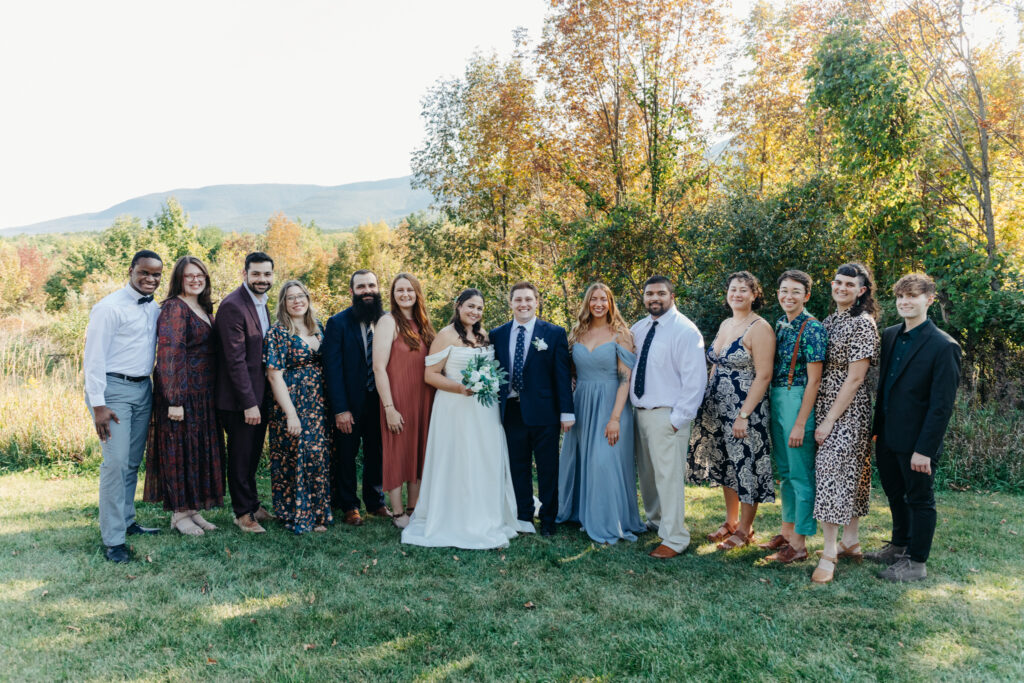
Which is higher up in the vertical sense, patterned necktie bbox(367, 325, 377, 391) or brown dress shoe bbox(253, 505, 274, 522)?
patterned necktie bbox(367, 325, 377, 391)

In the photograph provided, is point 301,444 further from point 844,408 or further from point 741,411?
point 844,408

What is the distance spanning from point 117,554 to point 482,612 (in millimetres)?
2877

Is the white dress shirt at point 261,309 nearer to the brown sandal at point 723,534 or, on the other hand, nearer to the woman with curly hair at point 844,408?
the brown sandal at point 723,534

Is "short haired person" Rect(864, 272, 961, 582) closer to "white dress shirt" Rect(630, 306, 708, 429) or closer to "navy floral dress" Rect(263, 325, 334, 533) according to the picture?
"white dress shirt" Rect(630, 306, 708, 429)

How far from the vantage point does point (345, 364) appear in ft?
18.8

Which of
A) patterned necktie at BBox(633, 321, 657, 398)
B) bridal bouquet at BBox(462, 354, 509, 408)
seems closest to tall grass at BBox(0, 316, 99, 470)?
bridal bouquet at BBox(462, 354, 509, 408)

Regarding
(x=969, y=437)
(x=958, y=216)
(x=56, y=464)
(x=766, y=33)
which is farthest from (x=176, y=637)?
(x=766, y=33)

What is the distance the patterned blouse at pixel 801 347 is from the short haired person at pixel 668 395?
0.54m

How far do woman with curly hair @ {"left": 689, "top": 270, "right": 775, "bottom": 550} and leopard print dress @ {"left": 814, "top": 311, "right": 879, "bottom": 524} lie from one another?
1.32ft

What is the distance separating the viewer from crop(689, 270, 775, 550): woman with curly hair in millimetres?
4906

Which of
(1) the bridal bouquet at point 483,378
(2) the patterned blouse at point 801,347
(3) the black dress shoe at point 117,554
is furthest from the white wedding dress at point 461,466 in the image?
(2) the patterned blouse at point 801,347

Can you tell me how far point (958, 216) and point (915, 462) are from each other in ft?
23.8

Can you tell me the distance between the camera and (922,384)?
4.39 meters

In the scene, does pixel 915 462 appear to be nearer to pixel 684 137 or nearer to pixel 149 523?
pixel 149 523
